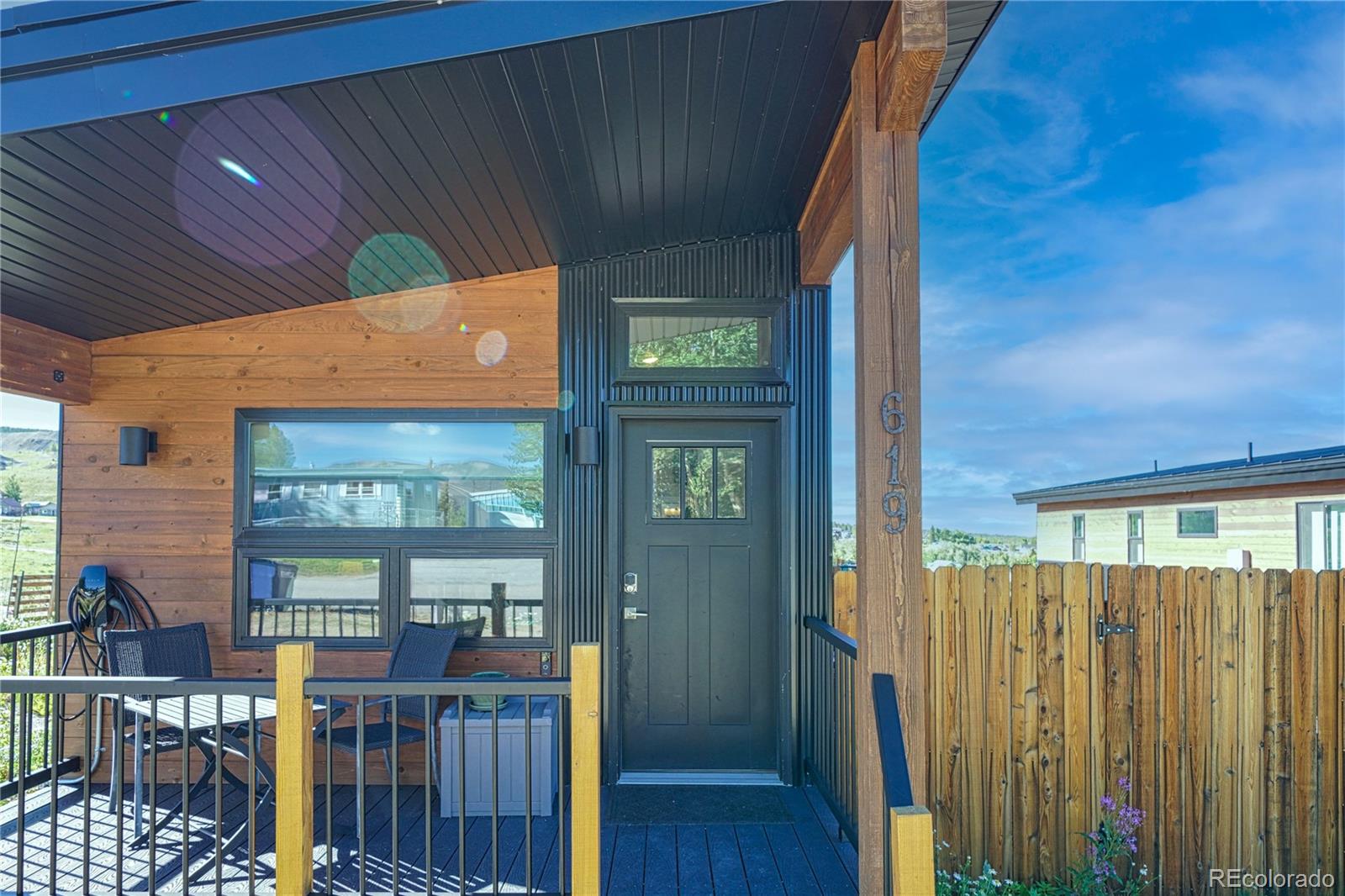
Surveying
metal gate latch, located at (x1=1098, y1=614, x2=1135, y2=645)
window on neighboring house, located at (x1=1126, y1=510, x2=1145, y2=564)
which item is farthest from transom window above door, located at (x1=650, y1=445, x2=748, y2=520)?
window on neighboring house, located at (x1=1126, y1=510, x2=1145, y2=564)

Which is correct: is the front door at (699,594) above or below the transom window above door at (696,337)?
below

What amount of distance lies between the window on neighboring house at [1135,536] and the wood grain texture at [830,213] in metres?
8.77

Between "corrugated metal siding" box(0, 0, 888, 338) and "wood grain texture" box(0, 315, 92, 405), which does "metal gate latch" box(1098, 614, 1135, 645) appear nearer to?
"corrugated metal siding" box(0, 0, 888, 338)

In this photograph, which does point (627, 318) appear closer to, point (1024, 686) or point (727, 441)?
point (727, 441)

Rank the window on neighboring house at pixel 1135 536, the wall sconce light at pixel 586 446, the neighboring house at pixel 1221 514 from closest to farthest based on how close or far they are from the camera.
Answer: the wall sconce light at pixel 586 446
the neighboring house at pixel 1221 514
the window on neighboring house at pixel 1135 536

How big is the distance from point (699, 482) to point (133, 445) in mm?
3136

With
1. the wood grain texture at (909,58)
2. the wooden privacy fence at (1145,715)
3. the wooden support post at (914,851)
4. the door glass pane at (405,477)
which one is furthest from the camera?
the door glass pane at (405,477)

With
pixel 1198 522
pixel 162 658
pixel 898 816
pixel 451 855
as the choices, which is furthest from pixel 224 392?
pixel 1198 522

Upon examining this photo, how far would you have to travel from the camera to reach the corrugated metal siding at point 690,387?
14.0 feet

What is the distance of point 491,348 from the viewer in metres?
4.34

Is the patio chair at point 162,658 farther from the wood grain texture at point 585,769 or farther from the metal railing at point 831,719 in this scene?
the metal railing at point 831,719

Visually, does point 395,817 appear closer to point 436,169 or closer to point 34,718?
point 436,169

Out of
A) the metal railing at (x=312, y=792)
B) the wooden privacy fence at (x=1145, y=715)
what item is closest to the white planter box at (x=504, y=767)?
the metal railing at (x=312, y=792)

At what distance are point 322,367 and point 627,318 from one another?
1743mm
